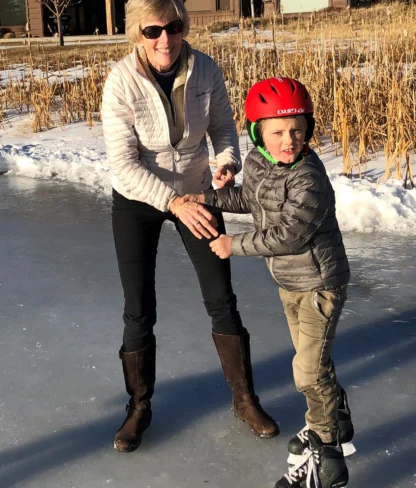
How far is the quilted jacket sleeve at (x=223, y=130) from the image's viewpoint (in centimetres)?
230

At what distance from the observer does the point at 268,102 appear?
1.76 m

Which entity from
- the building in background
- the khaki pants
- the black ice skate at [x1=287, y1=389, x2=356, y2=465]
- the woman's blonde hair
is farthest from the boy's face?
the building in background

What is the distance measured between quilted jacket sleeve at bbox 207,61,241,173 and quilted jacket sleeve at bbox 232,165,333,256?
0.57m

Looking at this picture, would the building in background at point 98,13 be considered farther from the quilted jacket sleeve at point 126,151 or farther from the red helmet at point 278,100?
the red helmet at point 278,100

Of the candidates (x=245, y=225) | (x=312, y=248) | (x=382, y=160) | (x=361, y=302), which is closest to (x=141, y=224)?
(x=312, y=248)

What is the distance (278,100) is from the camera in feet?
5.73

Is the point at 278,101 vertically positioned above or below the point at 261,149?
above

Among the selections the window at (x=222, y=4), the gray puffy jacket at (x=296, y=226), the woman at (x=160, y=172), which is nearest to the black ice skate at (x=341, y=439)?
the woman at (x=160, y=172)

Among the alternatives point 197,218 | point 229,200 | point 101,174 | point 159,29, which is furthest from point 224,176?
point 101,174

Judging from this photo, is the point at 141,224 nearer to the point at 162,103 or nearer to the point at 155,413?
the point at 162,103

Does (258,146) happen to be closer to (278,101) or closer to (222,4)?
(278,101)

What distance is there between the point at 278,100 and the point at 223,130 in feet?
2.07

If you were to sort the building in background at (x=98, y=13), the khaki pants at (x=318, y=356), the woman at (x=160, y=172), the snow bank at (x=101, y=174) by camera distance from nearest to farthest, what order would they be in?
the khaki pants at (x=318, y=356) → the woman at (x=160, y=172) → the snow bank at (x=101, y=174) → the building in background at (x=98, y=13)

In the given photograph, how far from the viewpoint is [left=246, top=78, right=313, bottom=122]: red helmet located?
1746 millimetres
